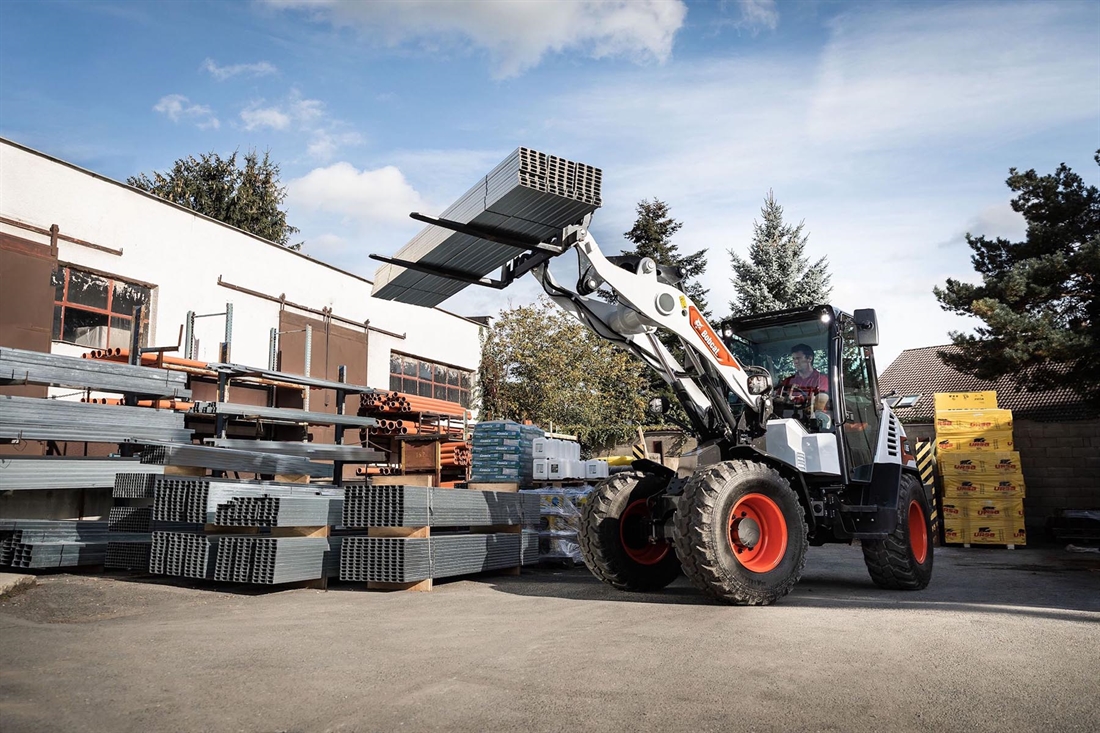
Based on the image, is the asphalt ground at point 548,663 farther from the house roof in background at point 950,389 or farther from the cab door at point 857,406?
the house roof in background at point 950,389

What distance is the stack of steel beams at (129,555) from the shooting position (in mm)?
9211

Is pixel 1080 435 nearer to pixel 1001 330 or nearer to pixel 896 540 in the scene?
pixel 1001 330

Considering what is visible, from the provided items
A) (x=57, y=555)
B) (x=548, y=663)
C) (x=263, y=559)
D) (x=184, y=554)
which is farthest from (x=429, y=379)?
(x=548, y=663)

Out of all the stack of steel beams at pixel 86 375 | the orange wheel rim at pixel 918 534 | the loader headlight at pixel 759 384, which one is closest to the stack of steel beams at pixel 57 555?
the stack of steel beams at pixel 86 375

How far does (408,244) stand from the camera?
7.79 m

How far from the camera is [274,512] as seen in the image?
810 cm

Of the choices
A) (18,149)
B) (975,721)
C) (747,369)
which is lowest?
(975,721)

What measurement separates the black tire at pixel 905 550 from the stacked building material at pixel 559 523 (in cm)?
405

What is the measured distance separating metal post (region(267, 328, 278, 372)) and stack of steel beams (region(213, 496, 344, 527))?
9.19 m

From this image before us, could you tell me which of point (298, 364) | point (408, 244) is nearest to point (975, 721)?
point (408, 244)

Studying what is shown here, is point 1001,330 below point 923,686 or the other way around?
the other way around

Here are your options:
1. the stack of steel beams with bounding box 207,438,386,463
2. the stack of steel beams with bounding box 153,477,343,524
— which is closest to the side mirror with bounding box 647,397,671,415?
the stack of steel beams with bounding box 153,477,343,524

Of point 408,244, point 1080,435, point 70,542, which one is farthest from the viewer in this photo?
point 1080,435

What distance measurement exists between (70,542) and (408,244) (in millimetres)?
5673
